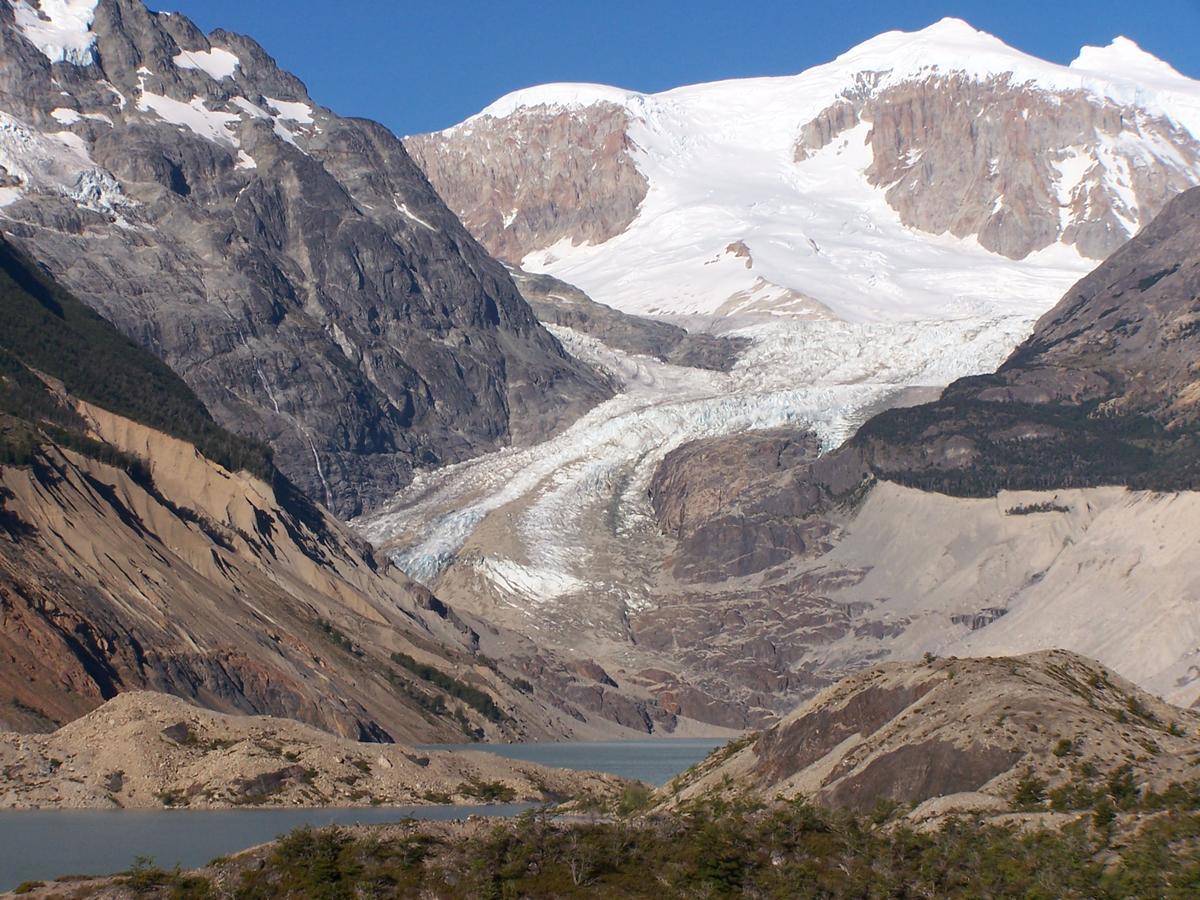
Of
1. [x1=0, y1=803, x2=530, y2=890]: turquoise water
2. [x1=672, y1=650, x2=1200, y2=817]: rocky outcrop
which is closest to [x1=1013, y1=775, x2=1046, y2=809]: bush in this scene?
[x1=672, y1=650, x2=1200, y2=817]: rocky outcrop

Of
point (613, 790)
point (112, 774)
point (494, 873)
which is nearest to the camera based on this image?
point (494, 873)

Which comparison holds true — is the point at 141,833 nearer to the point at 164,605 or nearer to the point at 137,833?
the point at 137,833

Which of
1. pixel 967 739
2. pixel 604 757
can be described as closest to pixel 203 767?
pixel 967 739

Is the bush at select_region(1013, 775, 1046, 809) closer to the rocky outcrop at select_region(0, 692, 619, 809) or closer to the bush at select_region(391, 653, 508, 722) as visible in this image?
the rocky outcrop at select_region(0, 692, 619, 809)

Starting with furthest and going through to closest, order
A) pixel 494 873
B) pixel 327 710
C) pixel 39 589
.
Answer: pixel 327 710, pixel 39 589, pixel 494 873

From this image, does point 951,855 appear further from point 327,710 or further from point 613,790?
point 327,710

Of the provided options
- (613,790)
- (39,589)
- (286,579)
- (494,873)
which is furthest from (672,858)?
(286,579)
